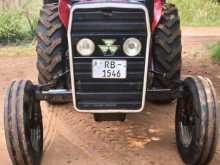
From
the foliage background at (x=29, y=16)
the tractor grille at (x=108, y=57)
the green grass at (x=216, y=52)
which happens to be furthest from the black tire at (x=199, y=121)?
the foliage background at (x=29, y=16)

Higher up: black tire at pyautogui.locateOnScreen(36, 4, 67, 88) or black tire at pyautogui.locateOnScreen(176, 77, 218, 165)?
black tire at pyautogui.locateOnScreen(36, 4, 67, 88)

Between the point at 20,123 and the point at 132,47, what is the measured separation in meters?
1.28

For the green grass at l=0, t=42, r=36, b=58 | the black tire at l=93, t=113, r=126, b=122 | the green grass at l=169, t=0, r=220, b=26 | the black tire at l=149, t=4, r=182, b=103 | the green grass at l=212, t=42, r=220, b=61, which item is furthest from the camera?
the green grass at l=169, t=0, r=220, b=26

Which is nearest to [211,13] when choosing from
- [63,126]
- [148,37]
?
[63,126]

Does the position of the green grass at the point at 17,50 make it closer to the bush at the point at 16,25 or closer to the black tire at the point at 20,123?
the bush at the point at 16,25

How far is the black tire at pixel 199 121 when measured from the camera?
5367 millimetres

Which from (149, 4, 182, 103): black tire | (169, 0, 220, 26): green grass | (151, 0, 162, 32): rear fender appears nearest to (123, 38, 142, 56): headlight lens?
(151, 0, 162, 32): rear fender

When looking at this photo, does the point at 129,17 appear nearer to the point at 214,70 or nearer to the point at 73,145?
the point at 73,145

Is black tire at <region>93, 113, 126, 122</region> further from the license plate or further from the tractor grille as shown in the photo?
the license plate

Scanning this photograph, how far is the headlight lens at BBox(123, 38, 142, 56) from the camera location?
17.6 feet

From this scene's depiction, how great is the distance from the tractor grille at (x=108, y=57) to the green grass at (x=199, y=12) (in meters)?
10.6

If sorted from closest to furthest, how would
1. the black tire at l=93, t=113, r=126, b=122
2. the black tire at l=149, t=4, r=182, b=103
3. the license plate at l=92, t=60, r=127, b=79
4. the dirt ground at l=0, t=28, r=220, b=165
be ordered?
the license plate at l=92, t=60, r=127, b=79 < the black tire at l=93, t=113, r=126, b=122 < the dirt ground at l=0, t=28, r=220, b=165 < the black tire at l=149, t=4, r=182, b=103

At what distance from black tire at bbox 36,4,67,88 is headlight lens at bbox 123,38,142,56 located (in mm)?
1185

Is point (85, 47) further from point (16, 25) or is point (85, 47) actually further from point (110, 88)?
point (16, 25)
